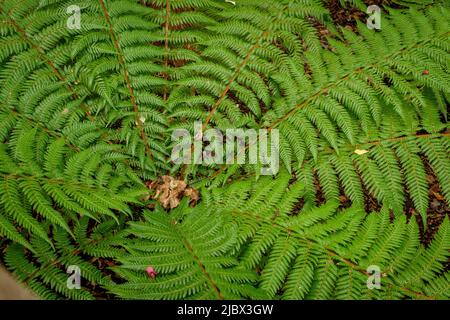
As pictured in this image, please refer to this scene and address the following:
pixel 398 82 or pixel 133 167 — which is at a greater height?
pixel 398 82

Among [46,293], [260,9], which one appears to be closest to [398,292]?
[46,293]

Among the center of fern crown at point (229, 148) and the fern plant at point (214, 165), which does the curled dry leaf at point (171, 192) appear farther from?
the center of fern crown at point (229, 148)

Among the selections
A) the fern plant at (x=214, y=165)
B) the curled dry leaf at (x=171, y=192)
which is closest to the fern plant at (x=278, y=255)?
the fern plant at (x=214, y=165)

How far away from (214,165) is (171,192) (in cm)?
41

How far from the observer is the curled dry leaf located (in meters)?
2.80

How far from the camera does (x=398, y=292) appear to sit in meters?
2.15

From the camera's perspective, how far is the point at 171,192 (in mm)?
2826

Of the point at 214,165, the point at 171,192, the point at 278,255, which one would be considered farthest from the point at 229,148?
the point at 278,255

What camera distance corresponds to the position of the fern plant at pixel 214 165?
2236 millimetres

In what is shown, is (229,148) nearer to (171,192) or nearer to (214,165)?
(214,165)

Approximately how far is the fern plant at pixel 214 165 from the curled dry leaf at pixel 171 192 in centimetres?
7

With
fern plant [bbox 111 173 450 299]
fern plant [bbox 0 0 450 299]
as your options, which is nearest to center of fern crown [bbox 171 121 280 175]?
fern plant [bbox 0 0 450 299]
